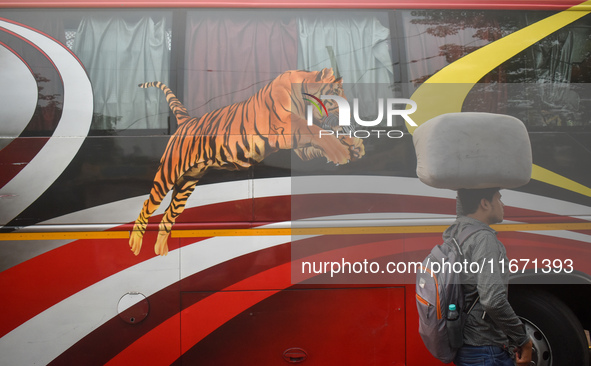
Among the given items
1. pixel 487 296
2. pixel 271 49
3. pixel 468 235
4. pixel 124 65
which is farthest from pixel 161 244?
pixel 487 296

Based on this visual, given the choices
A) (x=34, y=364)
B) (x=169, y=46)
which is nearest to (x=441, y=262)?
(x=169, y=46)

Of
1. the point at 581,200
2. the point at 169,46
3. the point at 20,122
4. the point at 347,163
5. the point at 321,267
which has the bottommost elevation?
the point at 321,267

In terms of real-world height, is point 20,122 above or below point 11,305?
above

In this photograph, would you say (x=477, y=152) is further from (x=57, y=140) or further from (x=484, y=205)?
(x=57, y=140)

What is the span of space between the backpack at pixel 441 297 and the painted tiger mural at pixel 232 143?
1.25 m

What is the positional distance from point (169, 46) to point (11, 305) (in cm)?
238

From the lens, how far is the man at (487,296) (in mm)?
2219

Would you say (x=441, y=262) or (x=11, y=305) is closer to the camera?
(x=441, y=262)

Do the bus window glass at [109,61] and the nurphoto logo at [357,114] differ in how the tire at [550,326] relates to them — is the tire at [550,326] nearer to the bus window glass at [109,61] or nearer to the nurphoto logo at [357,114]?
the nurphoto logo at [357,114]

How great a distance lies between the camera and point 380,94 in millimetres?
3562

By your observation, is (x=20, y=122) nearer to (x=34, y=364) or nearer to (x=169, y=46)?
(x=169, y=46)

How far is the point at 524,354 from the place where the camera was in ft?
7.48

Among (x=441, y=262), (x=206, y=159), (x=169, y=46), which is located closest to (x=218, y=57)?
(x=169, y=46)

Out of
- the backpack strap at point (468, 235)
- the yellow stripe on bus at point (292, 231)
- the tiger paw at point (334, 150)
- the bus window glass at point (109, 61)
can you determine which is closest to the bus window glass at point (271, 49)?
the bus window glass at point (109, 61)
